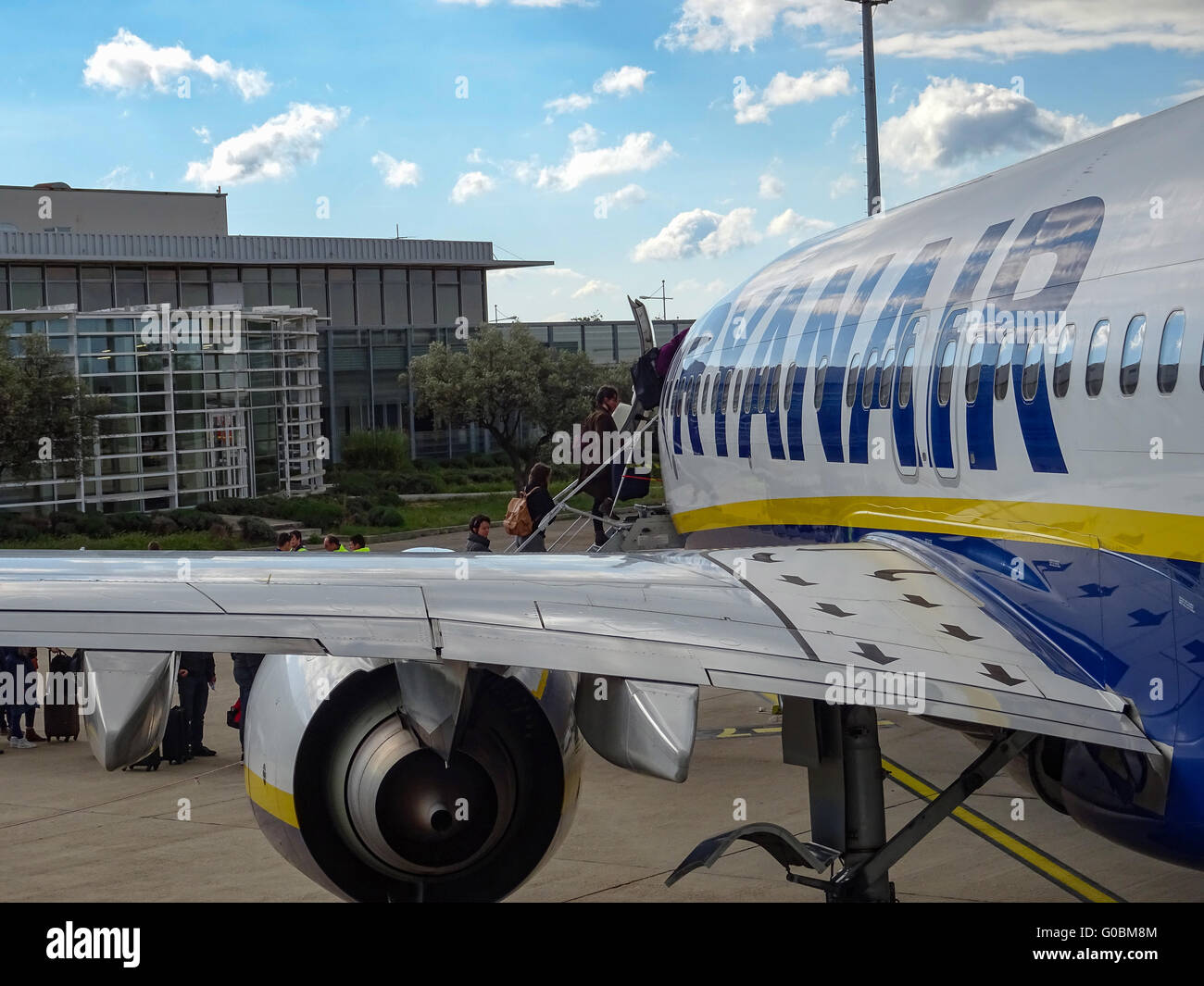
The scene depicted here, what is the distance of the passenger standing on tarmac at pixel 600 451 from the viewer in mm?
16688

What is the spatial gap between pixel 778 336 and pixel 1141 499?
5.90 meters

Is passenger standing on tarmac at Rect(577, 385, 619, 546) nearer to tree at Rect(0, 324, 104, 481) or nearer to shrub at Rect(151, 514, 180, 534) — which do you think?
shrub at Rect(151, 514, 180, 534)

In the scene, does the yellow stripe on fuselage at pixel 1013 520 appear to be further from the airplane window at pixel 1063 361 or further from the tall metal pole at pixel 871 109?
the tall metal pole at pixel 871 109

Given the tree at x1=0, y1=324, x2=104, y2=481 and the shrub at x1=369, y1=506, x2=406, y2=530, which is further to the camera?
the shrub at x1=369, y1=506, x2=406, y2=530

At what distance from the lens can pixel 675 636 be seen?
6.04 meters

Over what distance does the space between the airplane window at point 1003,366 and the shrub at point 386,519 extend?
3009 cm

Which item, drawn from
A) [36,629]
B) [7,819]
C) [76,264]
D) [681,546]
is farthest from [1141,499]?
[76,264]

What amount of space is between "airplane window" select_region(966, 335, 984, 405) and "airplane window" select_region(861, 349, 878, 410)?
134 cm

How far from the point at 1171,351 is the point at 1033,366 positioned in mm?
1176

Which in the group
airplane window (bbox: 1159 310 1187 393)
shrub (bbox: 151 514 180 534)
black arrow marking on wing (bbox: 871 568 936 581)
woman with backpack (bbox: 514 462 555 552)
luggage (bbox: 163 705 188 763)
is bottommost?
luggage (bbox: 163 705 188 763)

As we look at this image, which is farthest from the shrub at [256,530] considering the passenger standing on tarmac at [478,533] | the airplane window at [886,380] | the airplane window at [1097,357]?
the airplane window at [1097,357]

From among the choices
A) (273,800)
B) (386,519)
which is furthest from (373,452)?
(273,800)

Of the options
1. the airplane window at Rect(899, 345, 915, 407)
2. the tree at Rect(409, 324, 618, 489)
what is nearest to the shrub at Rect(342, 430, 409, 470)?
the tree at Rect(409, 324, 618, 489)

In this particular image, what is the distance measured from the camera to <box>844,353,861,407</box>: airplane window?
9570mm
